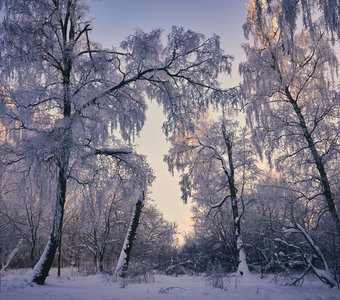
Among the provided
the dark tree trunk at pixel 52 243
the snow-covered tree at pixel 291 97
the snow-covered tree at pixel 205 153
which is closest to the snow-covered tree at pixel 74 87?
the dark tree trunk at pixel 52 243

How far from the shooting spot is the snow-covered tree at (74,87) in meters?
8.26

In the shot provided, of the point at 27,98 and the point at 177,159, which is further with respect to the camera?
the point at 177,159

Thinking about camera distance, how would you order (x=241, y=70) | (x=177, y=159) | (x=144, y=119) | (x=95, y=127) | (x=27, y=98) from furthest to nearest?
(x=177, y=159)
(x=241, y=70)
(x=144, y=119)
(x=95, y=127)
(x=27, y=98)

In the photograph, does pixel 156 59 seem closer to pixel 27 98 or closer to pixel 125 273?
pixel 27 98

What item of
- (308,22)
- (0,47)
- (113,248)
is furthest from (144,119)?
(113,248)

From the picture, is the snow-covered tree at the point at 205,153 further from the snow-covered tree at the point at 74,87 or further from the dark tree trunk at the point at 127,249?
the snow-covered tree at the point at 74,87

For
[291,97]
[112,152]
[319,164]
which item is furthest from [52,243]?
[291,97]

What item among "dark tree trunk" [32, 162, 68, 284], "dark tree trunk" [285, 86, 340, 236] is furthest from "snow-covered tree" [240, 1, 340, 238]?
"dark tree trunk" [32, 162, 68, 284]

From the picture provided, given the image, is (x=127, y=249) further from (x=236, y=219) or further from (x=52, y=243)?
(x=236, y=219)

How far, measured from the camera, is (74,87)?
8.90 m

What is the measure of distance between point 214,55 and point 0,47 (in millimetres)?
6403

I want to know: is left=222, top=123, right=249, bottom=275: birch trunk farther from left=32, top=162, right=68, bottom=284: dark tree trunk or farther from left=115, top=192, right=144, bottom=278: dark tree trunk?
left=32, top=162, right=68, bottom=284: dark tree trunk

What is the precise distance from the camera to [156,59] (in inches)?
384

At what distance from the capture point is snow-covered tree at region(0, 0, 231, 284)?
27.1 feet
